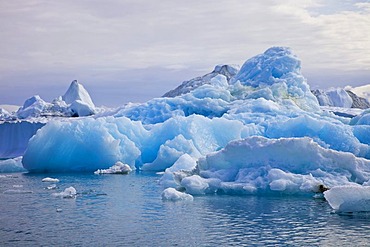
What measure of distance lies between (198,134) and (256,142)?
854 centimetres

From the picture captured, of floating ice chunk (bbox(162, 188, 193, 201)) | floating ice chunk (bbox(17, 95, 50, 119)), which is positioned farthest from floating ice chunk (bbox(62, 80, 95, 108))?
floating ice chunk (bbox(162, 188, 193, 201))

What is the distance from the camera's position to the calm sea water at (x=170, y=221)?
7.55 metres

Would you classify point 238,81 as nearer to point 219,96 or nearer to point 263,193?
point 219,96

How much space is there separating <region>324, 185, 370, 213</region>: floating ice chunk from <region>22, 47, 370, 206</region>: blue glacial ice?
1.85 meters

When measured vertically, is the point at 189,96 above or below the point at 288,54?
below

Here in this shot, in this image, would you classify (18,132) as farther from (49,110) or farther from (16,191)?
(16,191)

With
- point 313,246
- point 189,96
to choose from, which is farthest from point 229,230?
point 189,96

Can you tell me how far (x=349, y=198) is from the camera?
9.11 m

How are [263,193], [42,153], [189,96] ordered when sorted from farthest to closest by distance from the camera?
[189,96] < [42,153] < [263,193]

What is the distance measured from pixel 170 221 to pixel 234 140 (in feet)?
13.4

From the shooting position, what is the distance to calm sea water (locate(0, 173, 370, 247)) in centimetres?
755

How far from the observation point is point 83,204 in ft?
36.3

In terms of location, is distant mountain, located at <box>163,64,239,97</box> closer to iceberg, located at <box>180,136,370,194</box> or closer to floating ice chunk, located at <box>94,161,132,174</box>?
floating ice chunk, located at <box>94,161,132,174</box>

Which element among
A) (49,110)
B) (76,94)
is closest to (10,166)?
(49,110)
